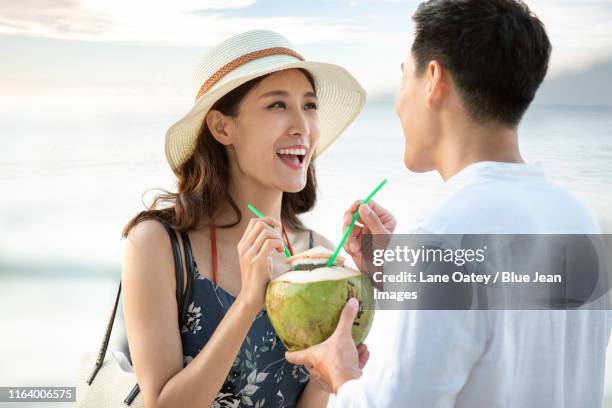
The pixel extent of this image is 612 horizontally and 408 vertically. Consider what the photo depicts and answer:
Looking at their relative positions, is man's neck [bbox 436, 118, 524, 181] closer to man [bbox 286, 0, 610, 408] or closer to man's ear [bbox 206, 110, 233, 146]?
man [bbox 286, 0, 610, 408]

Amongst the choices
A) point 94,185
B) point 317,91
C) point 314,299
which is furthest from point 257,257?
point 94,185

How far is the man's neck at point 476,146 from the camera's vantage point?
53.8 inches

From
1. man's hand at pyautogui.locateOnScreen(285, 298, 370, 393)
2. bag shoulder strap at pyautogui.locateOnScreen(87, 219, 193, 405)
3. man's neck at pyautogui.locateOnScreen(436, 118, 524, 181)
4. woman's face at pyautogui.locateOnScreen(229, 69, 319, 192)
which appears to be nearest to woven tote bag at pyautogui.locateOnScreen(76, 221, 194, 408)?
bag shoulder strap at pyautogui.locateOnScreen(87, 219, 193, 405)

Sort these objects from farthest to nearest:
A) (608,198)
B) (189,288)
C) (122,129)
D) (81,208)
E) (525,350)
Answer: (122,129) < (81,208) < (608,198) < (189,288) < (525,350)

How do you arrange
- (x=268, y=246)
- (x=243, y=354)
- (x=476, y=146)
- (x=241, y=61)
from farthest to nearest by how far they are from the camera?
(x=241, y=61)
(x=243, y=354)
(x=268, y=246)
(x=476, y=146)

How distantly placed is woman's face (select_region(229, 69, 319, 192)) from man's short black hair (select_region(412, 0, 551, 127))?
625 millimetres

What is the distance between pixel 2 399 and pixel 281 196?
15.5ft

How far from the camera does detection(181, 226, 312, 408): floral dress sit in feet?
6.20

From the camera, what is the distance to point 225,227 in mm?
2049

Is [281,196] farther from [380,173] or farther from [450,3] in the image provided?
[380,173]

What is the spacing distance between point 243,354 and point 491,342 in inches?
32.6

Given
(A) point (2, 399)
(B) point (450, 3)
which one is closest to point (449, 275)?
(B) point (450, 3)

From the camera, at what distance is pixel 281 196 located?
7.11ft

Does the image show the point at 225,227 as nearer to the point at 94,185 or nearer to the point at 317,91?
the point at 317,91
